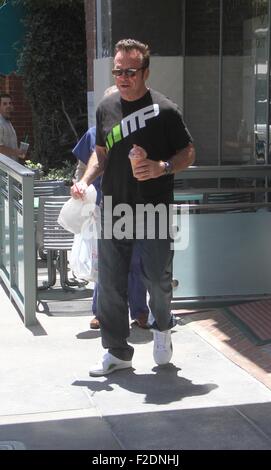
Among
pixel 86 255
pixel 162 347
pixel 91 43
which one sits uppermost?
pixel 91 43

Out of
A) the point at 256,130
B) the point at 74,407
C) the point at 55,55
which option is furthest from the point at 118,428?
the point at 55,55

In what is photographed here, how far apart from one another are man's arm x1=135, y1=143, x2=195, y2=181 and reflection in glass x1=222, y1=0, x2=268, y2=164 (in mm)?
3818

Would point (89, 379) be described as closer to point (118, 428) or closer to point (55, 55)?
point (118, 428)

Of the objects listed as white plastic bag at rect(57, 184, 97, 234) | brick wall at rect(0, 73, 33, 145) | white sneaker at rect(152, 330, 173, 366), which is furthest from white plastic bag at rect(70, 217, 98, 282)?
brick wall at rect(0, 73, 33, 145)

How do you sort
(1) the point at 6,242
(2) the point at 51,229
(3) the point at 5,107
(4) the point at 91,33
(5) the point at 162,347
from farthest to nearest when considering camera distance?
(3) the point at 5,107
(4) the point at 91,33
(1) the point at 6,242
(2) the point at 51,229
(5) the point at 162,347

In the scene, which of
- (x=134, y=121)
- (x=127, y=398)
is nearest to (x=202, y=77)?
(x=134, y=121)

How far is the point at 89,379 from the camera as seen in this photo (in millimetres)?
5105

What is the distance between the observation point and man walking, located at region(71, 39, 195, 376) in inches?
192

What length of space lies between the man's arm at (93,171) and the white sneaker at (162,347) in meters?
1.04

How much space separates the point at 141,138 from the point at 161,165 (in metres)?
0.25

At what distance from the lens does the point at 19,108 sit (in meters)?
14.6

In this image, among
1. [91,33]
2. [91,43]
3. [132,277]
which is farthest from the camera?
[91,43]

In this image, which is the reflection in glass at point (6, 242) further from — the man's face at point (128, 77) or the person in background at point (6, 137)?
the man's face at point (128, 77)

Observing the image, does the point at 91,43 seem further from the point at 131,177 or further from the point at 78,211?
the point at 131,177
